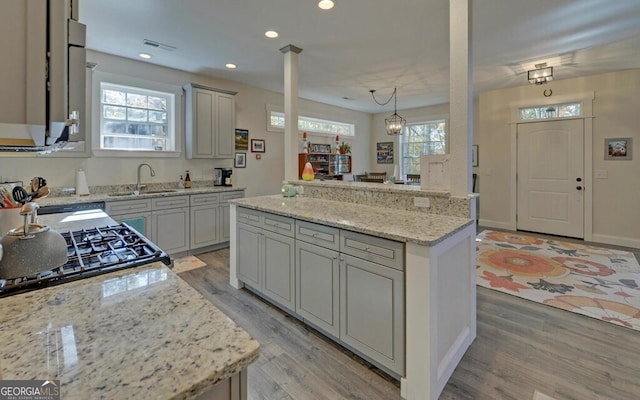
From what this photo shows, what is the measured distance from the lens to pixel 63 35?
1.74 feet

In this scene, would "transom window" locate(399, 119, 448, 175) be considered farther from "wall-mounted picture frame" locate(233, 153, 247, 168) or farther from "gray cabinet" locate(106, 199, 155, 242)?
"gray cabinet" locate(106, 199, 155, 242)

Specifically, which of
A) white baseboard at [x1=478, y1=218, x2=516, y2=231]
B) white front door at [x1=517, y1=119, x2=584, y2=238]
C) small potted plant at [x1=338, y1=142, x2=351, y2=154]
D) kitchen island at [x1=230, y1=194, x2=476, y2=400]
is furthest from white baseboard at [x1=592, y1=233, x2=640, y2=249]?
small potted plant at [x1=338, y1=142, x2=351, y2=154]

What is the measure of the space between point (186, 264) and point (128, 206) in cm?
103

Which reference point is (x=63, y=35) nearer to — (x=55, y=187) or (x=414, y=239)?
(x=414, y=239)

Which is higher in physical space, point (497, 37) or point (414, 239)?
point (497, 37)

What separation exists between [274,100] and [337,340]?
16.4 ft

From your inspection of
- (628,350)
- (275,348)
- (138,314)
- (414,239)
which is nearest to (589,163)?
(628,350)

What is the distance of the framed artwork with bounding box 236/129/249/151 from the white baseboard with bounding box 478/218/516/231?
4983mm

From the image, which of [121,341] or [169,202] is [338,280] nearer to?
[121,341]

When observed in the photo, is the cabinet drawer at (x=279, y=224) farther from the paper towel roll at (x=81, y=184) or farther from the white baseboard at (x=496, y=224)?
the white baseboard at (x=496, y=224)

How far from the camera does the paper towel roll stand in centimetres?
379

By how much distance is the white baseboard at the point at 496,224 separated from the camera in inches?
234

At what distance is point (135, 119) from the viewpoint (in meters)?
4.42

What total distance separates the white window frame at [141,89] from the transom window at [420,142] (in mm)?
5360
